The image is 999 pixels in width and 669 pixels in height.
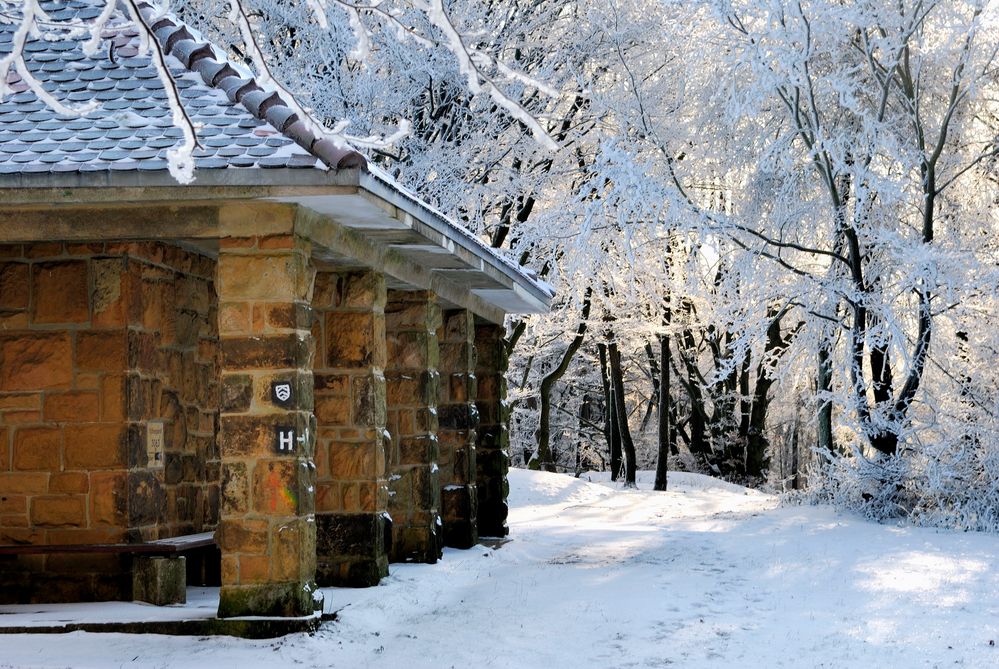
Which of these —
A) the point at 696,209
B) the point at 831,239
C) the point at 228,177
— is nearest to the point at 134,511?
the point at 228,177

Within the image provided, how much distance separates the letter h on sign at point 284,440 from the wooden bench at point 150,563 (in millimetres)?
1034

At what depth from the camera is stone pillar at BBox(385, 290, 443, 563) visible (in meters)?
10.8

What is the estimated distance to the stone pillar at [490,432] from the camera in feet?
45.8

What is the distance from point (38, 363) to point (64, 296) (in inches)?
18.4

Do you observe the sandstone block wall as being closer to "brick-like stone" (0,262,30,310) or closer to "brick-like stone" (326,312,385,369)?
"brick-like stone" (0,262,30,310)

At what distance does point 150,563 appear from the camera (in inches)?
308

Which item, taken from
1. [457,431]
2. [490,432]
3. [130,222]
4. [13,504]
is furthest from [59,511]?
[490,432]

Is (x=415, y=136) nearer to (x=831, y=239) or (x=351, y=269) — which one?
(x=831, y=239)

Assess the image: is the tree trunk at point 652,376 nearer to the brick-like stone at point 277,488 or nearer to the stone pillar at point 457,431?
the stone pillar at point 457,431

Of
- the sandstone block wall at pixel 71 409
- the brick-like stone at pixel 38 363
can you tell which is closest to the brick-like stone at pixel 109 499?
the sandstone block wall at pixel 71 409

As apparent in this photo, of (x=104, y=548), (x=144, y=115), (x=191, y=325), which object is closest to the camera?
(x=144, y=115)

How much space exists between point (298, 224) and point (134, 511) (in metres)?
2.33

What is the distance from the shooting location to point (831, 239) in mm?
16344

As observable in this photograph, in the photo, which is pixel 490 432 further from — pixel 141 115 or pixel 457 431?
pixel 141 115
